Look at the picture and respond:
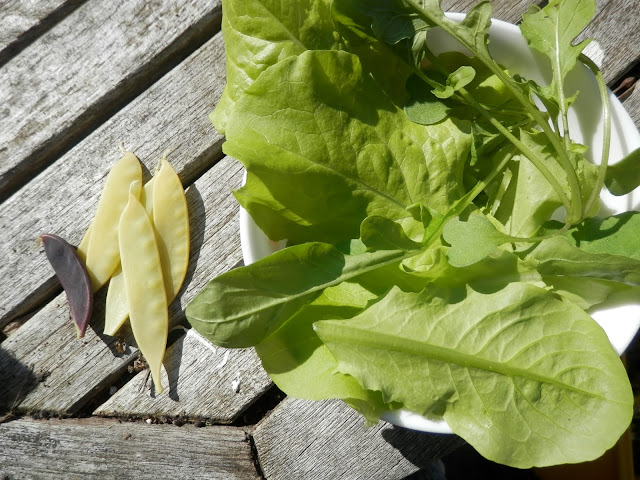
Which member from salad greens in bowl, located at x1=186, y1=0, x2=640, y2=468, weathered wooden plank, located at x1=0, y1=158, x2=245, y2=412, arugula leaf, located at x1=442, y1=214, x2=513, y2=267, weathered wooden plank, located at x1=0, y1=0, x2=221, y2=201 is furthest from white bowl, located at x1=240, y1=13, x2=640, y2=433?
weathered wooden plank, located at x1=0, y1=0, x2=221, y2=201

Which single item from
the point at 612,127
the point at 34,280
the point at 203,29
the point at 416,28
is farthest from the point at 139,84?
the point at 612,127

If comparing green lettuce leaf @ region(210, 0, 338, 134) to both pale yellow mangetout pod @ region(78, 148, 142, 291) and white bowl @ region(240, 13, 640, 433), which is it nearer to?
white bowl @ region(240, 13, 640, 433)

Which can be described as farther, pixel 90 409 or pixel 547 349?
pixel 90 409

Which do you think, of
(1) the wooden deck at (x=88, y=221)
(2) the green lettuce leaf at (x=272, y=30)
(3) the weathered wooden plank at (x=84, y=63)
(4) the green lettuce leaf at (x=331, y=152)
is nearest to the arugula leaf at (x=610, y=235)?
(4) the green lettuce leaf at (x=331, y=152)

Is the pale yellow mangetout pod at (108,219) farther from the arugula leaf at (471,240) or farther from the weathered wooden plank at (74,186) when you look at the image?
the arugula leaf at (471,240)

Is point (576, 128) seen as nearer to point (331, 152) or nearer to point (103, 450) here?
point (331, 152)

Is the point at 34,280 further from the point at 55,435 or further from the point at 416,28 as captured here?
the point at 416,28

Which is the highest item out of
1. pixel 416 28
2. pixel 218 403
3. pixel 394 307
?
pixel 416 28

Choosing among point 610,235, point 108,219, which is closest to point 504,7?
point 610,235
